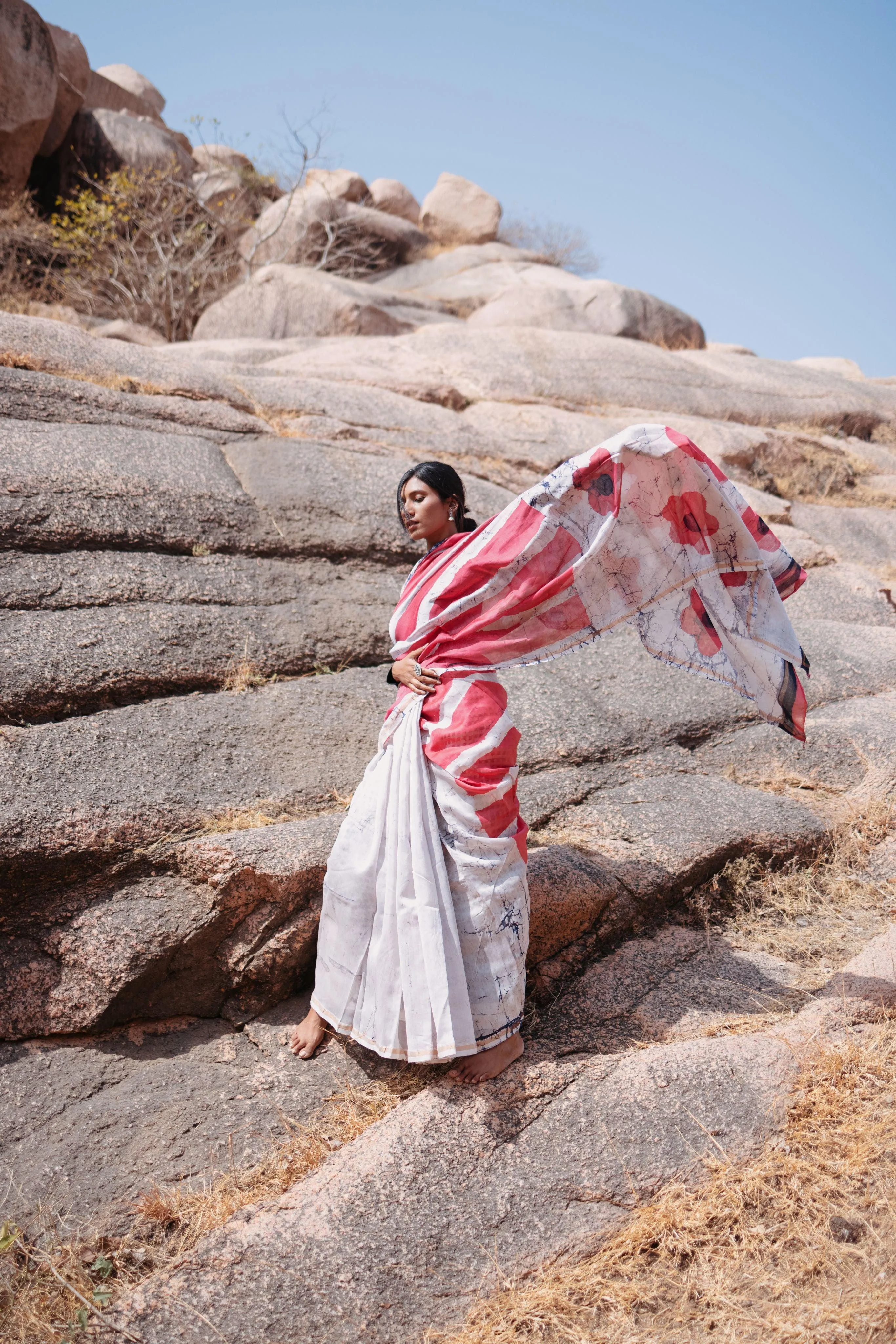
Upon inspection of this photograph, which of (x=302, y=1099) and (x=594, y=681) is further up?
(x=594, y=681)

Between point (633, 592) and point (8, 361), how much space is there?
453cm

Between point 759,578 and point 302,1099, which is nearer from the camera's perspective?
point 302,1099

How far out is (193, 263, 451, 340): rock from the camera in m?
10.4

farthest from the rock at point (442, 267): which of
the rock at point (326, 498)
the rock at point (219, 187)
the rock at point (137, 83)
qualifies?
the rock at point (326, 498)

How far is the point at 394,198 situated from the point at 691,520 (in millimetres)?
19573

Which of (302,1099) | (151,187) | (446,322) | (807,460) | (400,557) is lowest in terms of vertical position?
(302,1099)

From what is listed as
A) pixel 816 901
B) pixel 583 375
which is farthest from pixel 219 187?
pixel 816 901

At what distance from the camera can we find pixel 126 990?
2.83 m

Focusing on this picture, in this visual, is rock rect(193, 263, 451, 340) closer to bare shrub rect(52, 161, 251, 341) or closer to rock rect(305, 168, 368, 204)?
bare shrub rect(52, 161, 251, 341)

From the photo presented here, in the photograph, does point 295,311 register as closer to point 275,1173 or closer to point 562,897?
point 562,897

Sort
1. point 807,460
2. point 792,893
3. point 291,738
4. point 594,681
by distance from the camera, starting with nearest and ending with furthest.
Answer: point 792,893, point 291,738, point 594,681, point 807,460

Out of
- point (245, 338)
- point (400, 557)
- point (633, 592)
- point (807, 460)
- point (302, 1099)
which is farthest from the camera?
point (245, 338)

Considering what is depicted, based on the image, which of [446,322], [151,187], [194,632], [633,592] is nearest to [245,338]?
[446,322]

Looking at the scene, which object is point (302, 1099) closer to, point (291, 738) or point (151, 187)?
point (291, 738)
